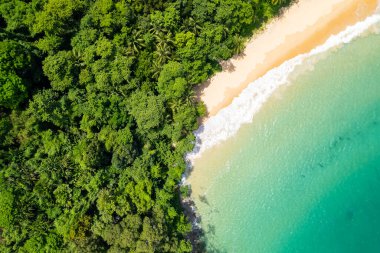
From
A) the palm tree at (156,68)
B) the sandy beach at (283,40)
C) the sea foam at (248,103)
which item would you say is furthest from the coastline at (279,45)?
the palm tree at (156,68)

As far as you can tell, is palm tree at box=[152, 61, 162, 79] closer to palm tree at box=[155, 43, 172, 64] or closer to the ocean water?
palm tree at box=[155, 43, 172, 64]

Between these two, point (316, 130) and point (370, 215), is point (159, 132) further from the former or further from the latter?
point (370, 215)

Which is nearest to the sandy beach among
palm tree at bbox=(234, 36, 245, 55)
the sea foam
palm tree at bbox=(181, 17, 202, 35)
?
the sea foam

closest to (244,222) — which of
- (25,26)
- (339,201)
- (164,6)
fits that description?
(339,201)

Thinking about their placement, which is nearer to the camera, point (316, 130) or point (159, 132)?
point (159, 132)

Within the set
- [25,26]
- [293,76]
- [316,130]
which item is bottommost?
[316,130]
